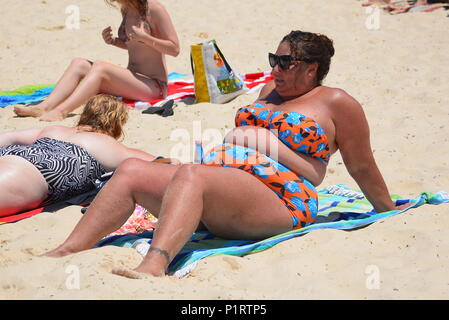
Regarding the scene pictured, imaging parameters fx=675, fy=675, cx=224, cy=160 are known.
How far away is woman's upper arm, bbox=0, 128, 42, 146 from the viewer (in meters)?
4.42

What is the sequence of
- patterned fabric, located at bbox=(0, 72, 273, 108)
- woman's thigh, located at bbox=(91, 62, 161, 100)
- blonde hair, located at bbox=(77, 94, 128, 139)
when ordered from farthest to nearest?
1. patterned fabric, located at bbox=(0, 72, 273, 108)
2. woman's thigh, located at bbox=(91, 62, 161, 100)
3. blonde hair, located at bbox=(77, 94, 128, 139)

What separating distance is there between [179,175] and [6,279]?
2.72ft

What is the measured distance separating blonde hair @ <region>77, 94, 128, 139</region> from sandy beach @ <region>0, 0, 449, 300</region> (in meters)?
0.60

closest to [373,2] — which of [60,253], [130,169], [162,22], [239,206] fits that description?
[162,22]

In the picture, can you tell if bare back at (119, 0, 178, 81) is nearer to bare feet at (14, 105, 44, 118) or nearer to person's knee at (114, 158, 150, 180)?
bare feet at (14, 105, 44, 118)

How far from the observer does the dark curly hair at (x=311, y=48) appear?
3.53 m

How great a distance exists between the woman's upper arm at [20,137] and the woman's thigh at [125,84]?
1536mm

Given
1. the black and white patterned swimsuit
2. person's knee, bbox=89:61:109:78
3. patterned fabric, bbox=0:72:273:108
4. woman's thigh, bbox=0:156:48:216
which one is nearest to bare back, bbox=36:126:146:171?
the black and white patterned swimsuit

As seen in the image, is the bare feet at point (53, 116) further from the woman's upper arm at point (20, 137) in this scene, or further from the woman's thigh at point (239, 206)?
the woman's thigh at point (239, 206)

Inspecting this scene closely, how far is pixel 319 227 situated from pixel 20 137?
7.13ft

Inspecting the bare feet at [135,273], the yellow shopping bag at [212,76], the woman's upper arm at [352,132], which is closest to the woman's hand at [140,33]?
the yellow shopping bag at [212,76]

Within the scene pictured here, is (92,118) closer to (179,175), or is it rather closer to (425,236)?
(179,175)

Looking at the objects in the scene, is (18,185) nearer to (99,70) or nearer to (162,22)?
(99,70)

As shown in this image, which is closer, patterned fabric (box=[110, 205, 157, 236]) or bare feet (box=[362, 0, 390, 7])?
patterned fabric (box=[110, 205, 157, 236])
